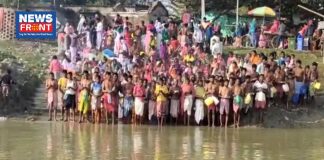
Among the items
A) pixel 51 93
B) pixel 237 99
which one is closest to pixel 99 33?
pixel 51 93

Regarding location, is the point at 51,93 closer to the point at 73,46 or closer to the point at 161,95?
the point at 161,95

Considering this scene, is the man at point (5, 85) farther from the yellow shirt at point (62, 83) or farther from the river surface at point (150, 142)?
the yellow shirt at point (62, 83)

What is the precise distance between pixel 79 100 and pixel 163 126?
2402 millimetres

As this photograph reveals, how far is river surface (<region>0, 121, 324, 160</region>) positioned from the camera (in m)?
14.9

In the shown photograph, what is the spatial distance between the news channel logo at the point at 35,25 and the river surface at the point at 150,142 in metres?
9.58

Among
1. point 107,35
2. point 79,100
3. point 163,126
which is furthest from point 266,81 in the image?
point 107,35

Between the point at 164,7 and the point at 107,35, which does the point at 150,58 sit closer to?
the point at 107,35

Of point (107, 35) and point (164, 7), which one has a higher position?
point (164, 7)

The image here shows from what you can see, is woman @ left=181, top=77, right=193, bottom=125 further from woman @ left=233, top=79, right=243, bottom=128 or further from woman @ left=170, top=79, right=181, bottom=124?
woman @ left=233, top=79, right=243, bottom=128

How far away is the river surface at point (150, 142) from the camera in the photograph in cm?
1486

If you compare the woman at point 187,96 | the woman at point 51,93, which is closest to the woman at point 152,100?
the woman at point 187,96

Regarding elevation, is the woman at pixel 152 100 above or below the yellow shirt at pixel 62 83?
below

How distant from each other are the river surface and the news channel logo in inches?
377

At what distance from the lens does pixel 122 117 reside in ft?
68.2
